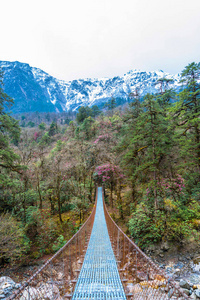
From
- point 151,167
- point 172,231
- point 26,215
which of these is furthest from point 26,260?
point 151,167

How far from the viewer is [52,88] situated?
12812cm

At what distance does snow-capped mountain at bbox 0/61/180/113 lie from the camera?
322ft

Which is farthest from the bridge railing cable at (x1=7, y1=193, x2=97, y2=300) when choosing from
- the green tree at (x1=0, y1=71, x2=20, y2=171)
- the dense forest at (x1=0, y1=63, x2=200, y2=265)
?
the green tree at (x1=0, y1=71, x2=20, y2=171)

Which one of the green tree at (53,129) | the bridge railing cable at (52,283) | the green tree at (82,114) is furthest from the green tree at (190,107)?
the green tree at (53,129)

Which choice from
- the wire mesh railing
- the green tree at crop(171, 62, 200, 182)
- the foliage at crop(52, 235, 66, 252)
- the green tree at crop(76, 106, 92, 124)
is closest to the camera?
the wire mesh railing

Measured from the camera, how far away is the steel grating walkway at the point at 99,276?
2818 millimetres

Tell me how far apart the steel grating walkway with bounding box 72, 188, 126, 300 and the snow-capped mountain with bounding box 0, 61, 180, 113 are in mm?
94651

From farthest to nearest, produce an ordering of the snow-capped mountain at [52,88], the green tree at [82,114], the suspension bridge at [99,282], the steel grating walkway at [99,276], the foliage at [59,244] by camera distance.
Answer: the snow-capped mountain at [52,88] < the green tree at [82,114] < the foliage at [59,244] < the steel grating walkway at [99,276] < the suspension bridge at [99,282]

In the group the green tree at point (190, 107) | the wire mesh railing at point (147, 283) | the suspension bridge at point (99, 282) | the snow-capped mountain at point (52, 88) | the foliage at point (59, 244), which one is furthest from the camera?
the snow-capped mountain at point (52, 88)

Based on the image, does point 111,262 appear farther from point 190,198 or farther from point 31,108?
point 31,108

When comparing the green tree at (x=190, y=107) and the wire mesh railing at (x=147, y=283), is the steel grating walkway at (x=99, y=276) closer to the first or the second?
the wire mesh railing at (x=147, y=283)

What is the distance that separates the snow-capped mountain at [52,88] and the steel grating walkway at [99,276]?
3726 inches

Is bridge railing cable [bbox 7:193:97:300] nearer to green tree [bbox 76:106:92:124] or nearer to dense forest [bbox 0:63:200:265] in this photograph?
dense forest [bbox 0:63:200:265]


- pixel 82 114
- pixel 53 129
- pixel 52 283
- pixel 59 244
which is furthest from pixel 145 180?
pixel 53 129
